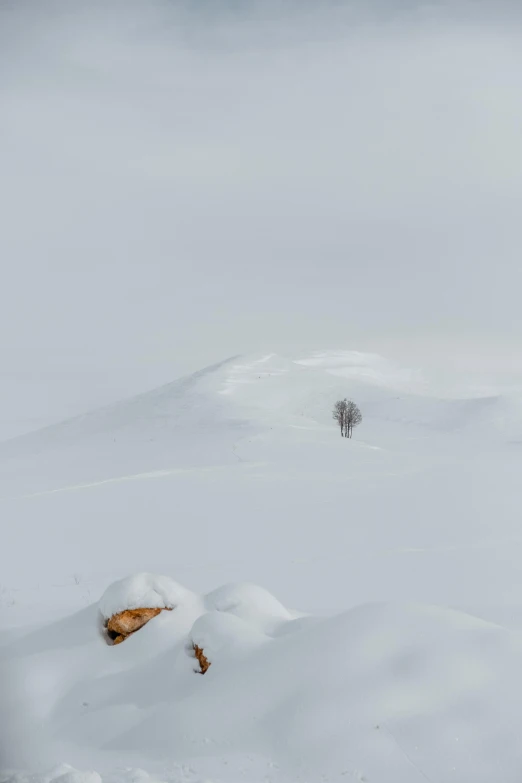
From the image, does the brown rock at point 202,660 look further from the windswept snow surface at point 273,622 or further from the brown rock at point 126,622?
the brown rock at point 126,622

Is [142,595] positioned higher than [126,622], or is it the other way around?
[142,595]

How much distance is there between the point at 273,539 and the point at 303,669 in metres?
13.8

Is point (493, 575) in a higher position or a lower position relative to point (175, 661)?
lower

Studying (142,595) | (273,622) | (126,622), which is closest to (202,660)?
(273,622)

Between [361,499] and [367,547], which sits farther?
[361,499]

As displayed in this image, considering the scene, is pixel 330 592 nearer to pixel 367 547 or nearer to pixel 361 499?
pixel 367 547

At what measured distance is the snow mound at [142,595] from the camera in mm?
8828

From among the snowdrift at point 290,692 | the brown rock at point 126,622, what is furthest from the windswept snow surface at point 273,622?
the brown rock at point 126,622

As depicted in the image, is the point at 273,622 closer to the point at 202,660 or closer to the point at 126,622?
the point at 202,660

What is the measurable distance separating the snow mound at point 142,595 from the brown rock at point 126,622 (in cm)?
8

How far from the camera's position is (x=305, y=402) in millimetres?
94188

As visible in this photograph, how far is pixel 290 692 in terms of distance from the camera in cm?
677

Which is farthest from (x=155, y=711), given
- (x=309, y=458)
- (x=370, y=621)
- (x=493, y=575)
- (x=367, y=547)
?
(x=309, y=458)

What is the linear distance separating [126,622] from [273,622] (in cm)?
197
